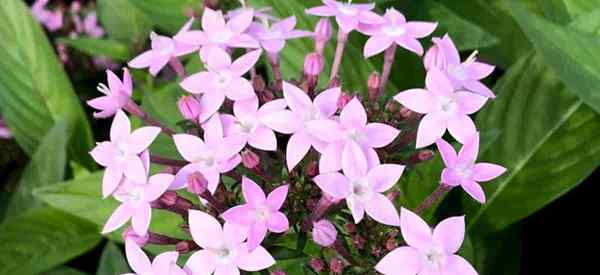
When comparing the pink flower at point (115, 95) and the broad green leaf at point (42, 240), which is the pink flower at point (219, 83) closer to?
the pink flower at point (115, 95)

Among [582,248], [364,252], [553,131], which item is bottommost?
[582,248]

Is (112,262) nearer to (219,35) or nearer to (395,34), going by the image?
(219,35)

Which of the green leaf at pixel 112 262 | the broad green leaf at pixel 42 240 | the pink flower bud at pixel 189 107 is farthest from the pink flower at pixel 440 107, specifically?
the broad green leaf at pixel 42 240

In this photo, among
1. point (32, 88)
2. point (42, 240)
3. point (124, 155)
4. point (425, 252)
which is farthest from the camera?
point (32, 88)

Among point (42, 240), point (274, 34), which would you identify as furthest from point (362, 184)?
point (42, 240)

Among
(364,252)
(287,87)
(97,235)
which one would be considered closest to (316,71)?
(287,87)

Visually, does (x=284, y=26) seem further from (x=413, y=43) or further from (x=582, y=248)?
(x=582, y=248)
